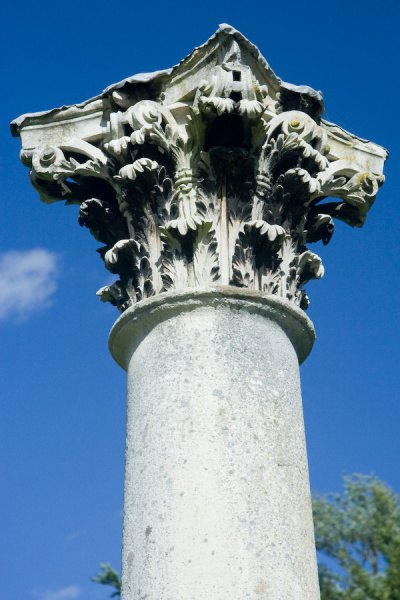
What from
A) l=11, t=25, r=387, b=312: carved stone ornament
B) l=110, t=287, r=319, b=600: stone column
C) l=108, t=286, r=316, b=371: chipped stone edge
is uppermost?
l=11, t=25, r=387, b=312: carved stone ornament

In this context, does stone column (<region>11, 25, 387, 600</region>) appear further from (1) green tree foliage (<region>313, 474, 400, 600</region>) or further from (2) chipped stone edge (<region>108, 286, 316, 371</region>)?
(1) green tree foliage (<region>313, 474, 400, 600</region>)

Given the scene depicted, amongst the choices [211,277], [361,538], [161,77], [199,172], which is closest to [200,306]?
[211,277]

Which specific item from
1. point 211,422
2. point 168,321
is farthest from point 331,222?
point 211,422

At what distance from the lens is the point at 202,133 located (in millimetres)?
6629

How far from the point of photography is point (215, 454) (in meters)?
5.38

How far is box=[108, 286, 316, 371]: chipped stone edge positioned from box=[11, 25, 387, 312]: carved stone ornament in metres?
0.13

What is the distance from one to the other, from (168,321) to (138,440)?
0.94 m

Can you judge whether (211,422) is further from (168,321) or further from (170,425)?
(168,321)

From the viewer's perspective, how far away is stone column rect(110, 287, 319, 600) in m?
5.08

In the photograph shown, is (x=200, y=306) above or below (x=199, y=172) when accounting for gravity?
below

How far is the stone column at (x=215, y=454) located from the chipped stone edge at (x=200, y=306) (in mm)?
10

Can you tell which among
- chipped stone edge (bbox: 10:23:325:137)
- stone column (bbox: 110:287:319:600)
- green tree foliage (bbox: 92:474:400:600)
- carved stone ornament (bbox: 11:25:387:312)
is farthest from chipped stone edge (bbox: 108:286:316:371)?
green tree foliage (bbox: 92:474:400:600)

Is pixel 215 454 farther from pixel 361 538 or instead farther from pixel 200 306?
pixel 361 538

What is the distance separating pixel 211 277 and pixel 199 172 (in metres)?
0.94
